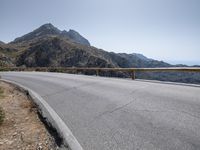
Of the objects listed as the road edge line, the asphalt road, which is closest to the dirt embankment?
the road edge line

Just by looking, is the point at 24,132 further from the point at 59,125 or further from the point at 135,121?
the point at 135,121

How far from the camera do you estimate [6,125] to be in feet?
22.3

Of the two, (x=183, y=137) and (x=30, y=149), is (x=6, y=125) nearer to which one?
(x=30, y=149)

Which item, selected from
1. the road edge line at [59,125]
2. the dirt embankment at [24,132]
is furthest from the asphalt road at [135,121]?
the dirt embankment at [24,132]

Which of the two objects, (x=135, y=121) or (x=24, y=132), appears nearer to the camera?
(x=135, y=121)

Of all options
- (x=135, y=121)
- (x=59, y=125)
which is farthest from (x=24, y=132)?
(x=135, y=121)

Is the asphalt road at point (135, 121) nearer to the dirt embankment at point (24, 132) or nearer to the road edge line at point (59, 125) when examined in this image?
the road edge line at point (59, 125)

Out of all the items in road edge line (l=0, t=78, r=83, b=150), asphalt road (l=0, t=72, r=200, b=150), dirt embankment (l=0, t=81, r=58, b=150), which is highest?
asphalt road (l=0, t=72, r=200, b=150)

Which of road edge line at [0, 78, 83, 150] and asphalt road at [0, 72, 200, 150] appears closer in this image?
asphalt road at [0, 72, 200, 150]

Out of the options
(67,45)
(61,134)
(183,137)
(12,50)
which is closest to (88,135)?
(61,134)

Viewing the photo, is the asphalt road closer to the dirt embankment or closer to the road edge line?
the road edge line

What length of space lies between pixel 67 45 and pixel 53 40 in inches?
411

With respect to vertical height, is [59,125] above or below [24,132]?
above

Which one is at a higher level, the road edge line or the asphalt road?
the asphalt road
